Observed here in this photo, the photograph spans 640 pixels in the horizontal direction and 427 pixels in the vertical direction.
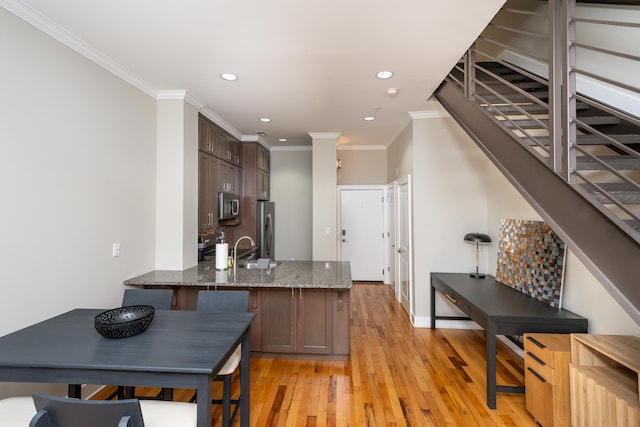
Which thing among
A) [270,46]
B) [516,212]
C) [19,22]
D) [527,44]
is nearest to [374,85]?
[270,46]

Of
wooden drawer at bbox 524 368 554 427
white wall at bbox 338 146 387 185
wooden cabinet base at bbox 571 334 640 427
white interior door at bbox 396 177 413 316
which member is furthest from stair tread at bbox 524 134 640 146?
white wall at bbox 338 146 387 185

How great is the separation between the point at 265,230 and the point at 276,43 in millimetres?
3484

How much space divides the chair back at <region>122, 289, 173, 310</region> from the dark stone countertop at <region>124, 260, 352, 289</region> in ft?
1.39

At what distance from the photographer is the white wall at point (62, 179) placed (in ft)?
6.01

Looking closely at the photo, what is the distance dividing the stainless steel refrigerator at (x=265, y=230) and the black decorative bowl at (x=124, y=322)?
3.30 meters

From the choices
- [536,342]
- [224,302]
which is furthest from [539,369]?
[224,302]

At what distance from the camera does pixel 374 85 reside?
10.1ft

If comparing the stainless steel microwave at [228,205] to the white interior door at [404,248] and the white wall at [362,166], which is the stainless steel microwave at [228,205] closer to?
the white wall at [362,166]

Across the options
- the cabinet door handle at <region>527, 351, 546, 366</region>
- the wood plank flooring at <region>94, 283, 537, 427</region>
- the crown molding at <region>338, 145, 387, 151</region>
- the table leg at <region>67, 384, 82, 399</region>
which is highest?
the crown molding at <region>338, 145, 387, 151</region>

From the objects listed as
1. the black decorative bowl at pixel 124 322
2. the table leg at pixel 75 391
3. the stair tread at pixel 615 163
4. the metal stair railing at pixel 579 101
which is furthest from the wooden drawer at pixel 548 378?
the table leg at pixel 75 391

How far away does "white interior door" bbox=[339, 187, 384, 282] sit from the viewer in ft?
19.6

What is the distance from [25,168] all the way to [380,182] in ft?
16.8

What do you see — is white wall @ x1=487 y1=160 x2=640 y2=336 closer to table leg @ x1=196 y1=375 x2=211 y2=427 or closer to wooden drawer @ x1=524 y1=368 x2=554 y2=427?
wooden drawer @ x1=524 y1=368 x2=554 y2=427

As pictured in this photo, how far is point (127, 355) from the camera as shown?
1.42 metres
